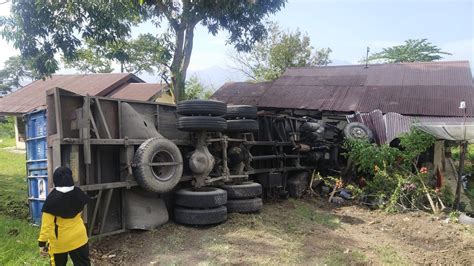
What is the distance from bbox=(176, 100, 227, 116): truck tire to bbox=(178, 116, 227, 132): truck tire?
104 millimetres

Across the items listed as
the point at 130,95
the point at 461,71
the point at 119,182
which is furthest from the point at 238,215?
the point at 130,95

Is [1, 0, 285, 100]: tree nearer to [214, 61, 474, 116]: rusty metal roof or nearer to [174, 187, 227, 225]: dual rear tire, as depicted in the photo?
[214, 61, 474, 116]: rusty metal roof

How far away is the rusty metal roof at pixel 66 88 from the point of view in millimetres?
19719

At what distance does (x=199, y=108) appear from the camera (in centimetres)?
643

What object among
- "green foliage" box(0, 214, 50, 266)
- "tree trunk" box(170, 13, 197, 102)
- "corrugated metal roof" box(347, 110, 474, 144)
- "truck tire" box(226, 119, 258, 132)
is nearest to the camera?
"green foliage" box(0, 214, 50, 266)

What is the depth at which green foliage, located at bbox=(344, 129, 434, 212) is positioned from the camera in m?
8.59

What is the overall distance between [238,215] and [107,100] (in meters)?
2.91

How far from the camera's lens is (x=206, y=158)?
662 cm

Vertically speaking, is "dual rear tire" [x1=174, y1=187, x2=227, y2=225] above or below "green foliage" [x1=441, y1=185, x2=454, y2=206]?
above

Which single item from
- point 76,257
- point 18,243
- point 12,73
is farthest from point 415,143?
point 12,73

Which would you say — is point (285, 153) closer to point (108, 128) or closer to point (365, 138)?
point (365, 138)

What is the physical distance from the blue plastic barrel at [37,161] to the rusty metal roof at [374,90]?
A: 9.45m

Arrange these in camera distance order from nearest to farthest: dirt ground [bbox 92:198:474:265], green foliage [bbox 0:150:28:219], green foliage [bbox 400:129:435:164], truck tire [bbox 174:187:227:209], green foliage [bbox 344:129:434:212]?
dirt ground [bbox 92:198:474:265] < truck tire [bbox 174:187:227:209] < green foliage [bbox 0:150:28:219] < green foliage [bbox 344:129:434:212] < green foliage [bbox 400:129:435:164]

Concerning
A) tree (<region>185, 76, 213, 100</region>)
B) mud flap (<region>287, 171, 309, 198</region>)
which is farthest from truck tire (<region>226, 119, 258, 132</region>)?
tree (<region>185, 76, 213, 100</region>)
